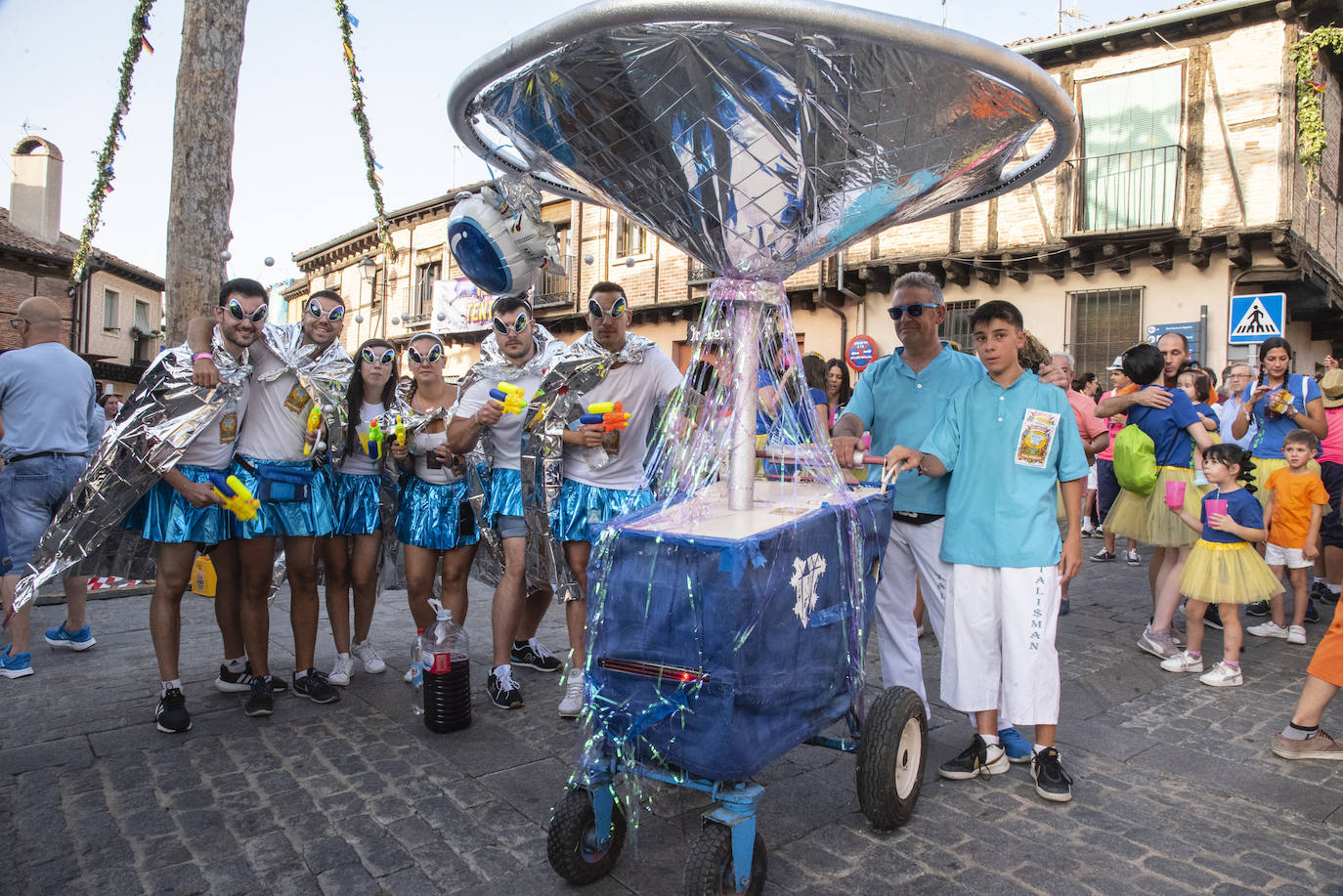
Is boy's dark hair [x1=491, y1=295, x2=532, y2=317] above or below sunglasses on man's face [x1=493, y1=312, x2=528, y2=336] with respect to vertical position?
above

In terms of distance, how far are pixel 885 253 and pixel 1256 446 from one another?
10525 millimetres

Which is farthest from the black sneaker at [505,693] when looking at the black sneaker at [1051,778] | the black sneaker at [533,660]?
the black sneaker at [1051,778]

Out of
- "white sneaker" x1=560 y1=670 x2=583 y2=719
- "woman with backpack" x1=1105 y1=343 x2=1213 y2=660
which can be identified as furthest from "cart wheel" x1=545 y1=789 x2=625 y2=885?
"woman with backpack" x1=1105 y1=343 x2=1213 y2=660

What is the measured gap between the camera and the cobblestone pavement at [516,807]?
8.63 feet

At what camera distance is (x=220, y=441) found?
13.3 feet

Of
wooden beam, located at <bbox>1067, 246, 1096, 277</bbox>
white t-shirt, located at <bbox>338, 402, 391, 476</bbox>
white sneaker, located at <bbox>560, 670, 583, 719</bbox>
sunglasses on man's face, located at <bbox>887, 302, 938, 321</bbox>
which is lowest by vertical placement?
white sneaker, located at <bbox>560, 670, 583, 719</bbox>

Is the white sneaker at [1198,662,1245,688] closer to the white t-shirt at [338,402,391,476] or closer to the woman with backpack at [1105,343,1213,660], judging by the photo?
the woman with backpack at [1105,343,1213,660]

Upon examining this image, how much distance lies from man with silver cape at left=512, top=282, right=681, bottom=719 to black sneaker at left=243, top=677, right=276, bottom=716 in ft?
4.46

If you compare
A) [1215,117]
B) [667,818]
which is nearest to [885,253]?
[1215,117]

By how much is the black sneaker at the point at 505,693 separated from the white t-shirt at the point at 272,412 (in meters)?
1.46

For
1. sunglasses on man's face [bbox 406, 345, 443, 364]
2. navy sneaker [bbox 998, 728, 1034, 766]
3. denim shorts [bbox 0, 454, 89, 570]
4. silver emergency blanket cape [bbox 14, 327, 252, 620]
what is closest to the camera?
navy sneaker [bbox 998, 728, 1034, 766]

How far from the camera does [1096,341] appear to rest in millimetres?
14398

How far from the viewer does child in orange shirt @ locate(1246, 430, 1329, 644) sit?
588cm

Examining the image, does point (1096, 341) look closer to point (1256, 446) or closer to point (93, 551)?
point (1256, 446)
